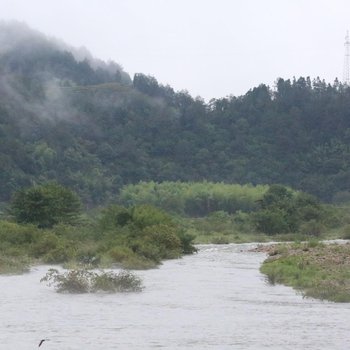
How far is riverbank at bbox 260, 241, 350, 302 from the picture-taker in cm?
2969

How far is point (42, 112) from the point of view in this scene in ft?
481

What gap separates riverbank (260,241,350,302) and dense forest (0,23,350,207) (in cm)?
7653

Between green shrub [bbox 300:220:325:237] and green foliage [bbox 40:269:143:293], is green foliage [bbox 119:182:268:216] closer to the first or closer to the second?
green shrub [bbox 300:220:325:237]

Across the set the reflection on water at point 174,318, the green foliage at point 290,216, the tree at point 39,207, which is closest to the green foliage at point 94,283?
the reflection on water at point 174,318

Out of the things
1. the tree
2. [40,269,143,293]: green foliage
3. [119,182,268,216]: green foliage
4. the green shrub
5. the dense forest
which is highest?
the dense forest

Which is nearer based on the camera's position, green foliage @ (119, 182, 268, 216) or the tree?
the tree

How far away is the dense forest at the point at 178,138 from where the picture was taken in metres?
129

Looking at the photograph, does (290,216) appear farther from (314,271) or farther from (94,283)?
(94,283)

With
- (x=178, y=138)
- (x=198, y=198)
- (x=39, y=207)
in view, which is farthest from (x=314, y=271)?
(x=178, y=138)

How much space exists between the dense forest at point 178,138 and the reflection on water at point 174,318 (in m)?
88.0

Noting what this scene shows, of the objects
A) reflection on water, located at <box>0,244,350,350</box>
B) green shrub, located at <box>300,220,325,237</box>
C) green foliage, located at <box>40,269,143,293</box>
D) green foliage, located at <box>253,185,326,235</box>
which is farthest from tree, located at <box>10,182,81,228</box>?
green foliage, located at <box>40,269,143,293</box>

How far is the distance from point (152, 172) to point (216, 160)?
37.0 feet

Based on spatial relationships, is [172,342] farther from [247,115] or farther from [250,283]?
[247,115]

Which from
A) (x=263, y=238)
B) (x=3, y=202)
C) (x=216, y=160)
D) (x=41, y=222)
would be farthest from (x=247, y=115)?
(x=41, y=222)
